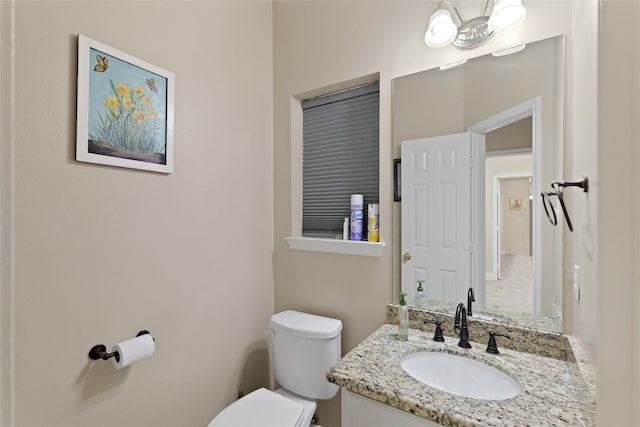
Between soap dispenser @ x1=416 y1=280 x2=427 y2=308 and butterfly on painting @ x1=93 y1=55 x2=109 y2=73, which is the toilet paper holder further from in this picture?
soap dispenser @ x1=416 y1=280 x2=427 y2=308

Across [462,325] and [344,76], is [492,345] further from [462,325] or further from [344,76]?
[344,76]

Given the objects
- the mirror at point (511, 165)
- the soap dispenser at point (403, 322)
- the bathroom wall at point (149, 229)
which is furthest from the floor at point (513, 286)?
the bathroom wall at point (149, 229)

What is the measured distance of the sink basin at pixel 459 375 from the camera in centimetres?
104

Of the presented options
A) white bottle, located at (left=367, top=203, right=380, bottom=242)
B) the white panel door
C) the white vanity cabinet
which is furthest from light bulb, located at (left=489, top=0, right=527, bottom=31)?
the white vanity cabinet

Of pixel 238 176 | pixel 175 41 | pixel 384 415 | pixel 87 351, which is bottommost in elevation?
pixel 384 415

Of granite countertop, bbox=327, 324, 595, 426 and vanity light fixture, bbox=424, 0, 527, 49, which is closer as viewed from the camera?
granite countertop, bbox=327, 324, 595, 426

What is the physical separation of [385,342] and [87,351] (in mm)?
1138

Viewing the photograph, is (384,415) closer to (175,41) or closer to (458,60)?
(458,60)

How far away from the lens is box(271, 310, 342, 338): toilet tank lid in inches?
57.6

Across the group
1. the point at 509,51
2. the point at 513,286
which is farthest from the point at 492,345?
the point at 509,51

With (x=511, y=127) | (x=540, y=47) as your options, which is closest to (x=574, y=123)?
(x=511, y=127)

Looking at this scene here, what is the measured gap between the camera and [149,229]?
1249 millimetres

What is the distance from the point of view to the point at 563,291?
3.64 ft

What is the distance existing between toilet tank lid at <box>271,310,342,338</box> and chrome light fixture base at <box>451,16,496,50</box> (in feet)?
4.68
